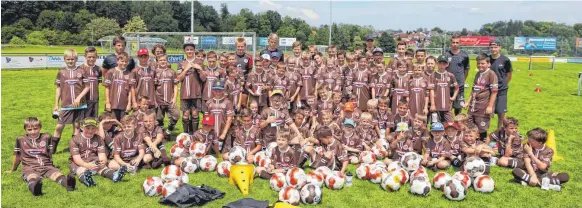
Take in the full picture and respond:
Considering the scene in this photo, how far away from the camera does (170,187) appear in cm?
711

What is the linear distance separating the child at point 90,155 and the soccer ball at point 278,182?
2576mm

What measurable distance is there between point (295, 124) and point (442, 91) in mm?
3444

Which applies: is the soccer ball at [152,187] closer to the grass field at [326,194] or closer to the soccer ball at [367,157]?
the grass field at [326,194]

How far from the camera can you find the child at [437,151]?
8.91 m

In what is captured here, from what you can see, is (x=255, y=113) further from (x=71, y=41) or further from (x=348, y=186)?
(x=71, y=41)

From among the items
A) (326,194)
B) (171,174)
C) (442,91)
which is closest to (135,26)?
(442,91)

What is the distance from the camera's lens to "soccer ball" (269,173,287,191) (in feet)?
24.5

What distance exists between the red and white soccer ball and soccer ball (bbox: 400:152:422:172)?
195 centimetres

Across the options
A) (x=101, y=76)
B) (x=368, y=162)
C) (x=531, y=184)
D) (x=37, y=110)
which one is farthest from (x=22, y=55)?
(x=531, y=184)

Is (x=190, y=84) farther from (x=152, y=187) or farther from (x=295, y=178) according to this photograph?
(x=295, y=178)

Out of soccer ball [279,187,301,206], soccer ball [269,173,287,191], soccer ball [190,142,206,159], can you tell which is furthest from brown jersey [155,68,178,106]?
soccer ball [279,187,301,206]

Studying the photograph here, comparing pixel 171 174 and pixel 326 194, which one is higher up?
pixel 171 174

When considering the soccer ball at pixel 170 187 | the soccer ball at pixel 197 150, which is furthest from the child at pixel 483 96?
the soccer ball at pixel 170 187

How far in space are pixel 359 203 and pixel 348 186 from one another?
2.67 feet
